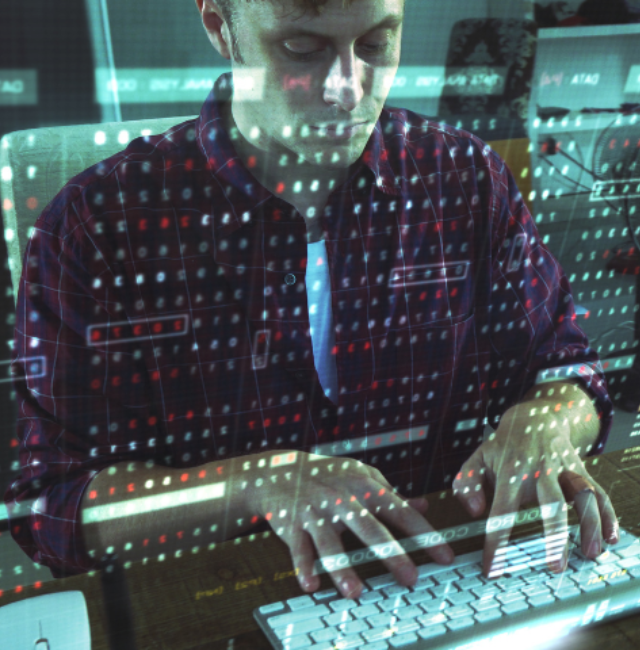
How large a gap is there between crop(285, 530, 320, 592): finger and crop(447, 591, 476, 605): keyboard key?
A: 9cm

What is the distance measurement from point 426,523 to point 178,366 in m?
0.20

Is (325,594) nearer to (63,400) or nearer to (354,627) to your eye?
(354,627)

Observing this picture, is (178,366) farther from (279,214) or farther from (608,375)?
(608,375)

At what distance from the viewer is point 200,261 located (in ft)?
1.18

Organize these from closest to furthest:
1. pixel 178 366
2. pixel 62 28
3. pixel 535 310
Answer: pixel 62 28 < pixel 178 366 < pixel 535 310

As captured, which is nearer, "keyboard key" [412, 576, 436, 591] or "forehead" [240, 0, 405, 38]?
"forehead" [240, 0, 405, 38]

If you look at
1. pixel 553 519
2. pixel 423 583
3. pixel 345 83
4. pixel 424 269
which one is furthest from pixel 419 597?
pixel 345 83

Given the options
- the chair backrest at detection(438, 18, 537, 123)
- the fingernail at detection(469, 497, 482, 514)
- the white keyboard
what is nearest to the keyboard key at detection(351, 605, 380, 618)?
the white keyboard

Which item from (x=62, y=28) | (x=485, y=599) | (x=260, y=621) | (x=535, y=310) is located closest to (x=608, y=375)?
(x=535, y=310)

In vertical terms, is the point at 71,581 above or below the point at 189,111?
below

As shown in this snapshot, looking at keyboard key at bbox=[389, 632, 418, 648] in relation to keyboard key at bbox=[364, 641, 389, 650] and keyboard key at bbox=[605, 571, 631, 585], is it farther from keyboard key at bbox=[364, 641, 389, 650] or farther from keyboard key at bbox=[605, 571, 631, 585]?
keyboard key at bbox=[605, 571, 631, 585]

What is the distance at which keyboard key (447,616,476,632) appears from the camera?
1.32 ft

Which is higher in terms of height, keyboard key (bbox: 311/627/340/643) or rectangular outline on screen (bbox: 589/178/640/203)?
rectangular outline on screen (bbox: 589/178/640/203)

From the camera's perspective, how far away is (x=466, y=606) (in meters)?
0.42
